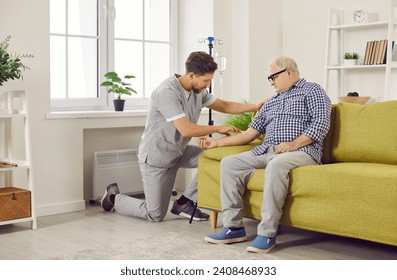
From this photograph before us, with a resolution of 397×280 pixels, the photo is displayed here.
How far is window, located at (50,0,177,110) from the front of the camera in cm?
519

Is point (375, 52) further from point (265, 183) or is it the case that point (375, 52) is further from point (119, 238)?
point (119, 238)

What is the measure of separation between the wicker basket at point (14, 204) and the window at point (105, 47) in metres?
1.14

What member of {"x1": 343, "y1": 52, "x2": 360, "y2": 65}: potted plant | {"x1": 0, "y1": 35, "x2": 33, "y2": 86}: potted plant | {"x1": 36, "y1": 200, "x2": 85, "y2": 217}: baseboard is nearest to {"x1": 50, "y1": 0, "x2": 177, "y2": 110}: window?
{"x1": 36, "y1": 200, "x2": 85, "y2": 217}: baseboard

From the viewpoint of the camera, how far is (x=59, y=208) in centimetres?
471

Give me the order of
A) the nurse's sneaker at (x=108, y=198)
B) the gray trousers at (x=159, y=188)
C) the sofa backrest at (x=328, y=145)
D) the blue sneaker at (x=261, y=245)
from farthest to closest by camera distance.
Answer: the nurse's sneaker at (x=108, y=198), the gray trousers at (x=159, y=188), the sofa backrest at (x=328, y=145), the blue sneaker at (x=261, y=245)

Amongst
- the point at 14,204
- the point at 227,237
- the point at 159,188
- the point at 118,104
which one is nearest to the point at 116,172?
the point at 118,104

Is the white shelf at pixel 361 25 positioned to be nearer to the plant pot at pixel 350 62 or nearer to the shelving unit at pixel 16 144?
the plant pot at pixel 350 62

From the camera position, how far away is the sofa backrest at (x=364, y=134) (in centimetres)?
370

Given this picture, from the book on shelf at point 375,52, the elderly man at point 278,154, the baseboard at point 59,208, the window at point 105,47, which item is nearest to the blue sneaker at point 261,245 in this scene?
the elderly man at point 278,154

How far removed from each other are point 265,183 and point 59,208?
181cm

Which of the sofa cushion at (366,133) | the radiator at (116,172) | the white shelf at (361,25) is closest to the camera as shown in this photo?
the sofa cushion at (366,133)

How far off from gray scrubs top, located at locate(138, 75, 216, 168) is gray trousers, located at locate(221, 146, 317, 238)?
63 centimetres
